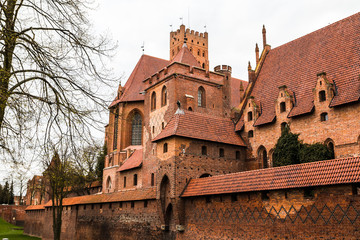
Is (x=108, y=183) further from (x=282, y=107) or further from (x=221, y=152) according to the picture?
(x=282, y=107)

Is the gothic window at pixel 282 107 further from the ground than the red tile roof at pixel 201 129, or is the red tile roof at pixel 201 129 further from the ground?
the gothic window at pixel 282 107

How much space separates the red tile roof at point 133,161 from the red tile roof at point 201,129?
8.59 metres

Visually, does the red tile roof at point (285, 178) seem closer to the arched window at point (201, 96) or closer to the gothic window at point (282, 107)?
the gothic window at point (282, 107)

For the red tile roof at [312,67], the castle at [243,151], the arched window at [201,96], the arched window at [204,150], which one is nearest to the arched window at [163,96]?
the castle at [243,151]

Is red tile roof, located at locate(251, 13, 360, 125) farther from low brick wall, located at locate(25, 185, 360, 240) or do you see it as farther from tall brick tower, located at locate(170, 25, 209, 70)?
tall brick tower, located at locate(170, 25, 209, 70)

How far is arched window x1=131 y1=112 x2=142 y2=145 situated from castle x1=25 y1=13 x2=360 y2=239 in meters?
4.62

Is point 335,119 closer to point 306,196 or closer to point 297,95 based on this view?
point 297,95

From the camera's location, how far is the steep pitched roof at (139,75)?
38259 mm

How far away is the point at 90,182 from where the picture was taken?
4350cm

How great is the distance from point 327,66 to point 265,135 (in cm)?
567

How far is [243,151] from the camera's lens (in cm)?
2473

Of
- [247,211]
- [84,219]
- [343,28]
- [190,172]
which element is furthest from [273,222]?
[84,219]

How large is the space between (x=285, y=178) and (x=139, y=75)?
2722cm

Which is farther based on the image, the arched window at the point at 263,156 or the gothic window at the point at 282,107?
the arched window at the point at 263,156
